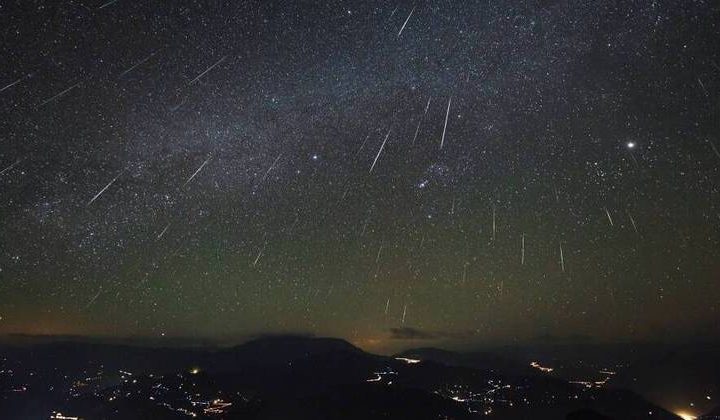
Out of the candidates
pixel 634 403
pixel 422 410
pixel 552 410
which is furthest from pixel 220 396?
pixel 634 403

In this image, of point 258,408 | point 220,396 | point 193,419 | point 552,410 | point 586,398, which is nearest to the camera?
point 193,419

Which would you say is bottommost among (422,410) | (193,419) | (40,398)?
(40,398)

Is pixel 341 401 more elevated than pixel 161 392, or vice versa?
pixel 341 401

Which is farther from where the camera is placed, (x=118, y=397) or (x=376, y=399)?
(x=118, y=397)

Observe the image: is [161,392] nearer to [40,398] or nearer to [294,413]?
[40,398]

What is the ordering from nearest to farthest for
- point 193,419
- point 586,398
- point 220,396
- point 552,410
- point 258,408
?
point 193,419
point 258,408
point 552,410
point 586,398
point 220,396

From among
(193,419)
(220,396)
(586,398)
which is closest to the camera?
(193,419)

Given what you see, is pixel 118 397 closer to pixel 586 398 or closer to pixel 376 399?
pixel 376 399

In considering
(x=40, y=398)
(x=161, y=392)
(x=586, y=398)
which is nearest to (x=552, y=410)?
(x=586, y=398)

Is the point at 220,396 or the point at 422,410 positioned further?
the point at 220,396
